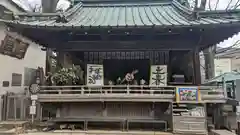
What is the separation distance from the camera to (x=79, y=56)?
11297 millimetres

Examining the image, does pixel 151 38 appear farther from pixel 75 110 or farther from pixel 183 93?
pixel 75 110

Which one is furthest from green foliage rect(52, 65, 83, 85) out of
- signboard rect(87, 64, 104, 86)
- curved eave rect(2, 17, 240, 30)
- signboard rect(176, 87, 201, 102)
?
signboard rect(176, 87, 201, 102)

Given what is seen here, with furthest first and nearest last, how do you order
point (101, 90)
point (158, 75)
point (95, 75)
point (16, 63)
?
point (16, 63) → point (95, 75) → point (158, 75) → point (101, 90)

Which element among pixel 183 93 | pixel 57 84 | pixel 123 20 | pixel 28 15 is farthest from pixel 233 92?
pixel 28 15

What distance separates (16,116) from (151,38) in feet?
28.2

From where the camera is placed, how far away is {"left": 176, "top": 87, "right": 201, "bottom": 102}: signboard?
29.4ft

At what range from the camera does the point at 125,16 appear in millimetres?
11156

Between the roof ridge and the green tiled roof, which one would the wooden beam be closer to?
the green tiled roof

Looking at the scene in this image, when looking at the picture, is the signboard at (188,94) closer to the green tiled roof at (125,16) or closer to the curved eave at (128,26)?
the curved eave at (128,26)

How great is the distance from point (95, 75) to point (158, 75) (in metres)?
2.83

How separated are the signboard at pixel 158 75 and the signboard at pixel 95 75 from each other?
2.25 metres

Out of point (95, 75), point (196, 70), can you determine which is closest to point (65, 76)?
point (95, 75)

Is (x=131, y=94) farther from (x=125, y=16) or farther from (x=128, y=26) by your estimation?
(x=125, y=16)

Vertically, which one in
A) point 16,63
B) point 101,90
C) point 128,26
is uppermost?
point 128,26
